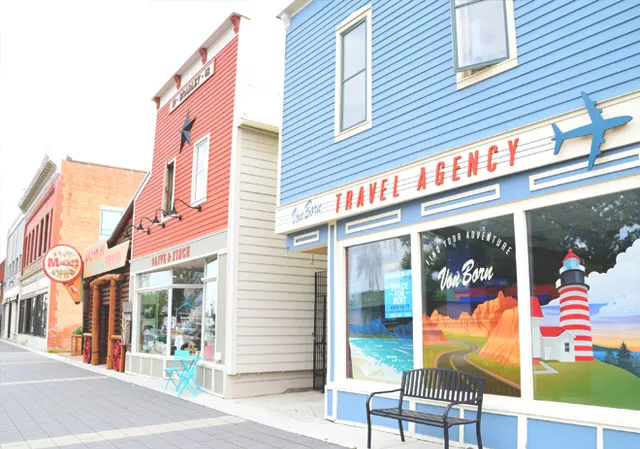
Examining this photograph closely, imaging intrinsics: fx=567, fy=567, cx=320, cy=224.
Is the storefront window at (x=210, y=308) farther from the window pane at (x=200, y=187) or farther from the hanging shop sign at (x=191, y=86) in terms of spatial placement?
the hanging shop sign at (x=191, y=86)

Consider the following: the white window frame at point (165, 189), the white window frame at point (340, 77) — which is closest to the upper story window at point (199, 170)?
the white window frame at point (165, 189)

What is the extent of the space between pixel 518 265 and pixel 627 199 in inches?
49.1

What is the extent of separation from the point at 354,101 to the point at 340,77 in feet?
1.90

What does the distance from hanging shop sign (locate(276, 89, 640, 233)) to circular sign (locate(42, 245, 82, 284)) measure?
1525 centimetres

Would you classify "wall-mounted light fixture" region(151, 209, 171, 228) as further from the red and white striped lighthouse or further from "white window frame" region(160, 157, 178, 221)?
the red and white striped lighthouse

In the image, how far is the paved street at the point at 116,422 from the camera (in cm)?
709

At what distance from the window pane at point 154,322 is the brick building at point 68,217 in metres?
12.8

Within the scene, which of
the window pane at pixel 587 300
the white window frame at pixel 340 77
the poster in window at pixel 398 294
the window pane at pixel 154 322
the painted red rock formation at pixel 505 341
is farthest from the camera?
the window pane at pixel 154 322

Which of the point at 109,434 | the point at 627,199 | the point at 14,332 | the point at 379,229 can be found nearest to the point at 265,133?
the point at 379,229

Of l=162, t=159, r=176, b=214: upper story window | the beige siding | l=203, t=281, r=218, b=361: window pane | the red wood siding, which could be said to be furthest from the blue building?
l=162, t=159, r=176, b=214: upper story window

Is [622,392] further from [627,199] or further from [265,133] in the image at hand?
[265,133]

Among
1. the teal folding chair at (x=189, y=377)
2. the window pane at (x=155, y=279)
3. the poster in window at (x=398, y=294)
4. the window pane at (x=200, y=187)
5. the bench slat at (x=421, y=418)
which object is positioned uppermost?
the window pane at (x=200, y=187)

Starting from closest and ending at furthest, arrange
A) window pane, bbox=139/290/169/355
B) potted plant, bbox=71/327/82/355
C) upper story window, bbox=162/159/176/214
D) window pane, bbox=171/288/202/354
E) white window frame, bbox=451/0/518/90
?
white window frame, bbox=451/0/518/90
window pane, bbox=171/288/202/354
window pane, bbox=139/290/169/355
upper story window, bbox=162/159/176/214
potted plant, bbox=71/327/82/355

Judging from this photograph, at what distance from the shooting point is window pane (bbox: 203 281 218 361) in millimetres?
11665
